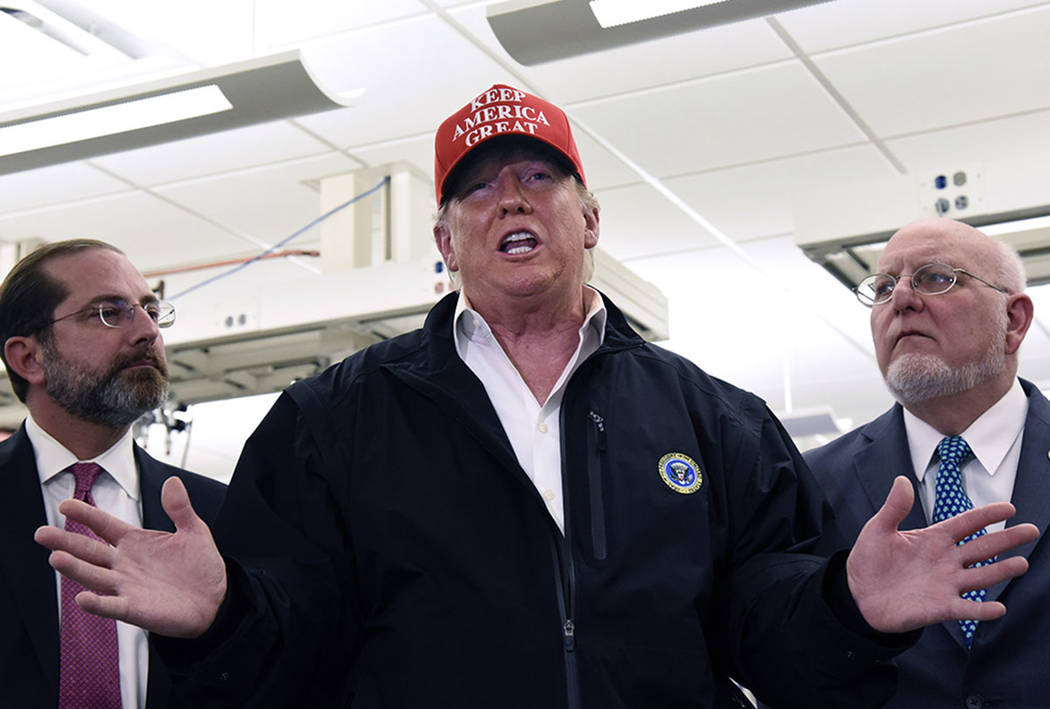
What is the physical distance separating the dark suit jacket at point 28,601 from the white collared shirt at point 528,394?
608 mm

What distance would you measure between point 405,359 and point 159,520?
56cm

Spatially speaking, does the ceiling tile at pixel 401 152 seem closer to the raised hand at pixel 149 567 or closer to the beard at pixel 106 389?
the beard at pixel 106 389

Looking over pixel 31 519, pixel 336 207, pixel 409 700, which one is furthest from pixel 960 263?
pixel 336 207

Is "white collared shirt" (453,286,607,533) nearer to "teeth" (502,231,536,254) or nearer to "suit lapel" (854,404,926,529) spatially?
"teeth" (502,231,536,254)

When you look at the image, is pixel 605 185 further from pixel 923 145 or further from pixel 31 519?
pixel 31 519

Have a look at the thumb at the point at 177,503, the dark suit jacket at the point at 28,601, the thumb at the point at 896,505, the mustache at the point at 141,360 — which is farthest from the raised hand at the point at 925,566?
the mustache at the point at 141,360

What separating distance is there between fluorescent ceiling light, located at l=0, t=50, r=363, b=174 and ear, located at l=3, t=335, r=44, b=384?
858 millimetres

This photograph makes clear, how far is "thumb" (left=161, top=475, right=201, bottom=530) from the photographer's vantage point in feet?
4.22

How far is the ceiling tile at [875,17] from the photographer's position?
3.40m

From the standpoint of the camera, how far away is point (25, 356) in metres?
2.06

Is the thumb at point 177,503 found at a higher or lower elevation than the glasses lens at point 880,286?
lower

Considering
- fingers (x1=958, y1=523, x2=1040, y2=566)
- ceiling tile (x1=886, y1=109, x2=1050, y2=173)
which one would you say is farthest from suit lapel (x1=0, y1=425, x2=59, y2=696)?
ceiling tile (x1=886, y1=109, x2=1050, y2=173)

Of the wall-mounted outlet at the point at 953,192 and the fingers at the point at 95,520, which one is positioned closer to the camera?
the fingers at the point at 95,520

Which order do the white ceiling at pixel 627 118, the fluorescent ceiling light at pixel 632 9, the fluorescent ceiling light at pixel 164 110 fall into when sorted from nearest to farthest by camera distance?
the fluorescent ceiling light at pixel 632 9
the fluorescent ceiling light at pixel 164 110
the white ceiling at pixel 627 118
